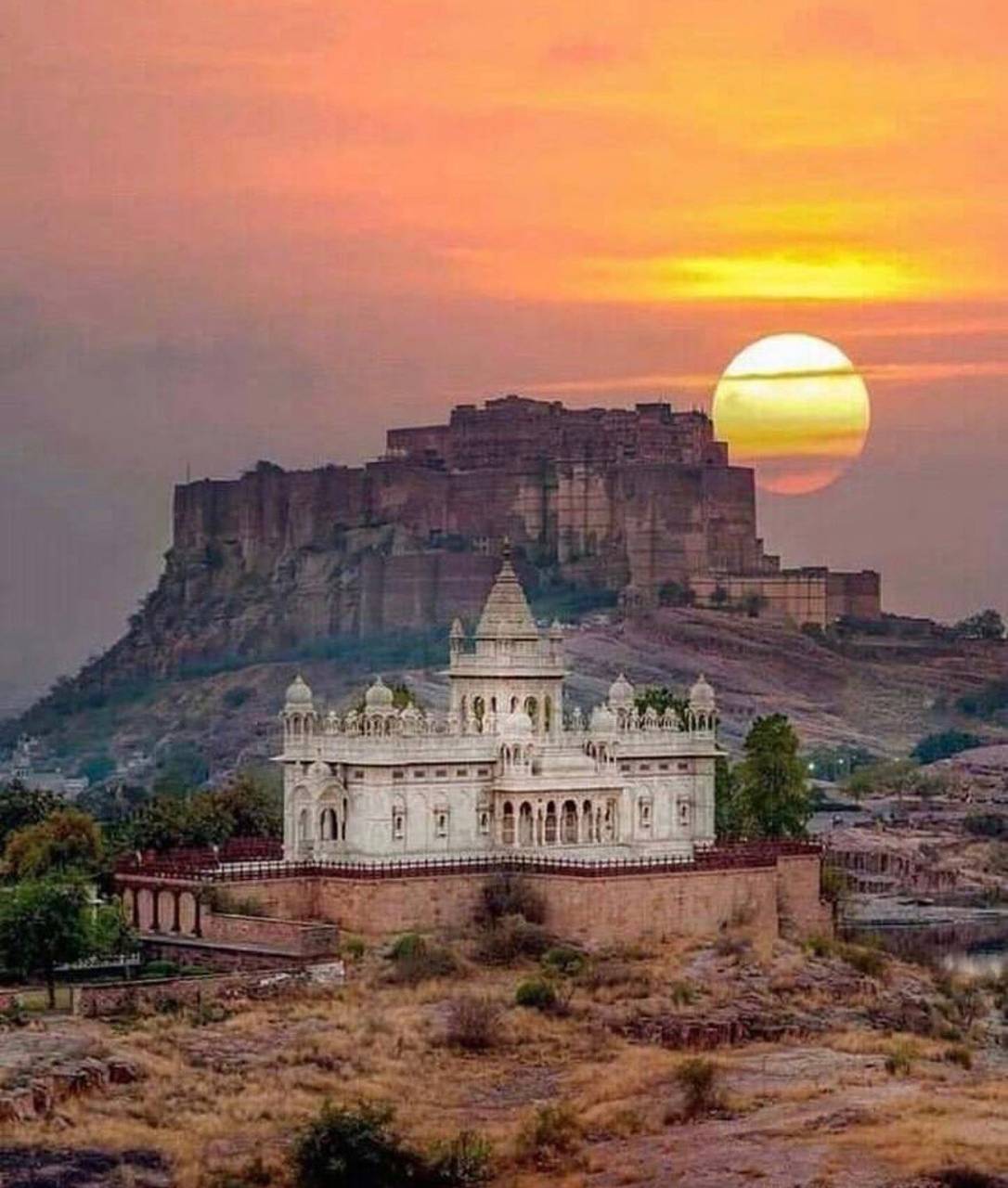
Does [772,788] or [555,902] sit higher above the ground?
[772,788]

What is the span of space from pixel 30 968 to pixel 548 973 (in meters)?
7.75

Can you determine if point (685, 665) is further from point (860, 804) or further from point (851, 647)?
point (860, 804)

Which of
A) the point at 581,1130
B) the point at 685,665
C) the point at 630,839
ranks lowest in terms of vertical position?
the point at 581,1130

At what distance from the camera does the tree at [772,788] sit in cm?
7144

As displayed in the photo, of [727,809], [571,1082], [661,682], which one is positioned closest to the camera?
[571,1082]

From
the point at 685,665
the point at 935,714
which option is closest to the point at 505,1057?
the point at 685,665

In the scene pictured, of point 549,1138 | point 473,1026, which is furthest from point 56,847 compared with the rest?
point 549,1138

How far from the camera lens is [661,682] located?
14525cm

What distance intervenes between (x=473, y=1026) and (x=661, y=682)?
9564 centimetres

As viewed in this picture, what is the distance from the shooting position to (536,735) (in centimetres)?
5941

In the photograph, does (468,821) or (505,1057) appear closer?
(505,1057)

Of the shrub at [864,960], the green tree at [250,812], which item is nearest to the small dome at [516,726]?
the shrub at [864,960]

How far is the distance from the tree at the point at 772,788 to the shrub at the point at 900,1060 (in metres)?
19.8

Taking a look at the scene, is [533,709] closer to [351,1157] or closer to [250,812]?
[250,812]
